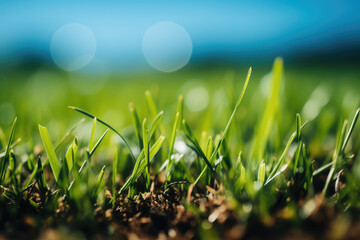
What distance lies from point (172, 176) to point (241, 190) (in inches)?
6.6

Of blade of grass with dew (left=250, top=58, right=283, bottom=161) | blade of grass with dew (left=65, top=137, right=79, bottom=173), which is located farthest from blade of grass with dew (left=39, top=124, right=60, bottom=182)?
blade of grass with dew (left=250, top=58, right=283, bottom=161)

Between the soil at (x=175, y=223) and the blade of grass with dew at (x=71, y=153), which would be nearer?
the soil at (x=175, y=223)

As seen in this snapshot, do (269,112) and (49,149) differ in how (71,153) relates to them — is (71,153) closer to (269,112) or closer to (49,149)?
(49,149)

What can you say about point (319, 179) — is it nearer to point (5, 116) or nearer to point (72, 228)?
point (72, 228)

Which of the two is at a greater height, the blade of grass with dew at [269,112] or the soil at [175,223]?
the blade of grass with dew at [269,112]

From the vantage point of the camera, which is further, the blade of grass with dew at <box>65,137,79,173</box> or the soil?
the blade of grass with dew at <box>65,137,79,173</box>

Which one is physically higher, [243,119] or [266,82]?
[266,82]

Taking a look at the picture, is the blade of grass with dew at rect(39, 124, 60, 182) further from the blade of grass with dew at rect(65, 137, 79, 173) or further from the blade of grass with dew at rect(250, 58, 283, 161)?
the blade of grass with dew at rect(250, 58, 283, 161)

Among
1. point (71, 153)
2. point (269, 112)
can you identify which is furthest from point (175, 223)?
point (269, 112)

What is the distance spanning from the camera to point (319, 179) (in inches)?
28.1

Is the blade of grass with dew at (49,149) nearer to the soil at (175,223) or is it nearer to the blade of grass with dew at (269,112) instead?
the soil at (175,223)

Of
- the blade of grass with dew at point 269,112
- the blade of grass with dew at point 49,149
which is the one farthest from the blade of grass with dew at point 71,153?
the blade of grass with dew at point 269,112

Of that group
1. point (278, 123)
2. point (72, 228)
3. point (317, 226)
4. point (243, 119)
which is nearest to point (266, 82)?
point (243, 119)

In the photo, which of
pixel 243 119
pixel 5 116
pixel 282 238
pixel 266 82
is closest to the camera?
pixel 282 238
